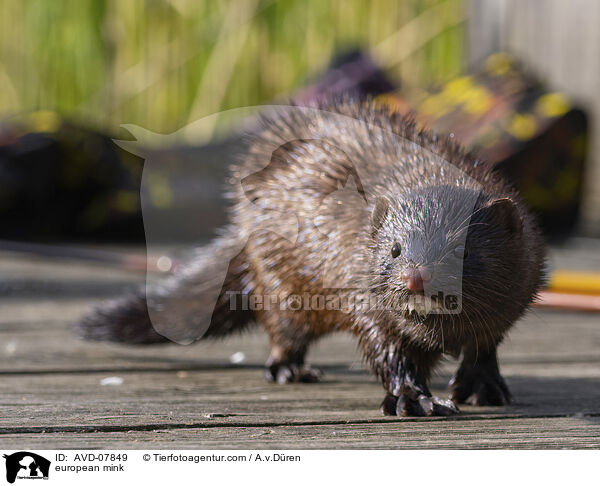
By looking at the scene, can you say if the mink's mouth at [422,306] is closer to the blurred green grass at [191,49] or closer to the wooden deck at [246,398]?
the wooden deck at [246,398]

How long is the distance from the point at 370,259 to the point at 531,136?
353 cm

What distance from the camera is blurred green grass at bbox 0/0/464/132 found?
300 inches

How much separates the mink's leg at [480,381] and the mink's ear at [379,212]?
0.43m

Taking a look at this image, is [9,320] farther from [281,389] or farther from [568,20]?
[568,20]

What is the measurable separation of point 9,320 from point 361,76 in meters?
4.03

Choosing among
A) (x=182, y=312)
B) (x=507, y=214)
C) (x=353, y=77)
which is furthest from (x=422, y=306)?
(x=353, y=77)

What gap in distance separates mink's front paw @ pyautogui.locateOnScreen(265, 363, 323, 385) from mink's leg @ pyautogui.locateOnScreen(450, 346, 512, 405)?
1.53 feet

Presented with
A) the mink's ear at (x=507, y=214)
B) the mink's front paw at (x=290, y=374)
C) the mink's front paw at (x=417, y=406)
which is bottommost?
the mink's front paw at (x=417, y=406)

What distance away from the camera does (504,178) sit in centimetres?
232

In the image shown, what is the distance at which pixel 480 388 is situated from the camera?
88.5 inches

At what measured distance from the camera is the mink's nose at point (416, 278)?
1923mm

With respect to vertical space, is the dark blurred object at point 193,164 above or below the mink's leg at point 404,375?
above
